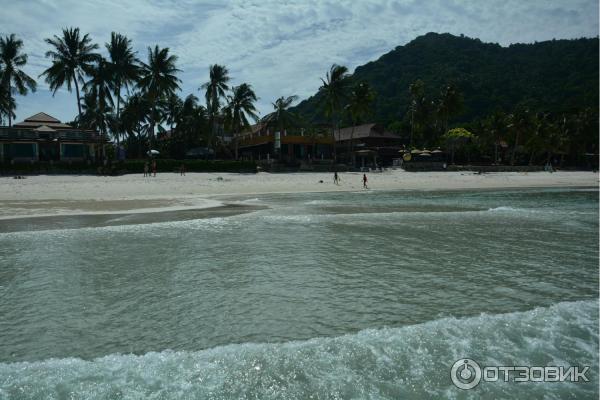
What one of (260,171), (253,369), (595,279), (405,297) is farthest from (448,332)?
(260,171)

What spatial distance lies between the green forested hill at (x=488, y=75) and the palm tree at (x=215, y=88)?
24623 millimetres

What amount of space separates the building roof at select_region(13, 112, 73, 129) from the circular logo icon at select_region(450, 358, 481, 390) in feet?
176

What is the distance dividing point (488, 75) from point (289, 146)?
65.0 metres

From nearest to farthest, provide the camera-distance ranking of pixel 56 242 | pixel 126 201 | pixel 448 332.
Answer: pixel 448 332, pixel 56 242, pixel 126 201

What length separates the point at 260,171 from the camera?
1986 inches

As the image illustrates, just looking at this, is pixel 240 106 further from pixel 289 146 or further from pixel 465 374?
pixel 465 374

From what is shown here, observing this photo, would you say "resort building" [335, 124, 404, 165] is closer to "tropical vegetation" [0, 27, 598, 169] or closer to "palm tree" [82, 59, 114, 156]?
"tropical vegetation" [0, 27, 598, 169]

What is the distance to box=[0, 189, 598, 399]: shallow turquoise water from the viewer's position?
197 inches

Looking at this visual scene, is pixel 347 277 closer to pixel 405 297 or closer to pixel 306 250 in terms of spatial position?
pixel 405 297

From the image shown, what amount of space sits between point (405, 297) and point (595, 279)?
4.64m

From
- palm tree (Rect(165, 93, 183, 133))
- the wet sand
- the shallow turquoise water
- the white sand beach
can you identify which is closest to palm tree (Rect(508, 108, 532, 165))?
the white sand beach

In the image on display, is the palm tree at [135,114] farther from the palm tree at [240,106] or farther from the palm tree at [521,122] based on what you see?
the palm tree at [521,122]

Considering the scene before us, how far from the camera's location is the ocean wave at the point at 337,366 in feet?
15.6

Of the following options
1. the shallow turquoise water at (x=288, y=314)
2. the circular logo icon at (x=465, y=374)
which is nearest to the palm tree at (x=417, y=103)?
the shallow turquoise water at (x=288, y=314)
